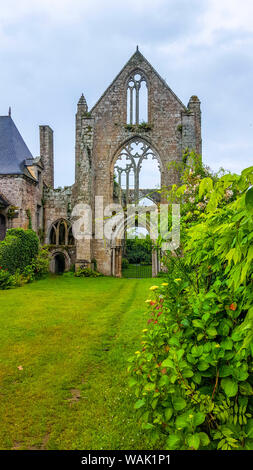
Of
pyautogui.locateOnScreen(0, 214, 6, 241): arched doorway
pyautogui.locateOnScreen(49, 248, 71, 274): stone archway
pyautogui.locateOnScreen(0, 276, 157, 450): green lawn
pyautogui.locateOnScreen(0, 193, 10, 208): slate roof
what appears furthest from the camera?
pyautogui.locateOnScreen(49, 248, 71, 274): stone archway

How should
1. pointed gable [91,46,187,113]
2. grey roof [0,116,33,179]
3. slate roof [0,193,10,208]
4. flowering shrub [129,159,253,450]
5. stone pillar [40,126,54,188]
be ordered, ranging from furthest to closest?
1. stone pillar [40,126,54,188]
2. pointed gable [91,46,187,113]
3. grey roof [0,116,33,179]
4. slate roof [0,193,10,208]
5. flowering shrub [129,159,253,450]

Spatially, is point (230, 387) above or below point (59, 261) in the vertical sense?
above

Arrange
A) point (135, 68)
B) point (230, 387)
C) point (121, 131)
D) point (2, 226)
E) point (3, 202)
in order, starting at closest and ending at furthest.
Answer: point (230, 387) < point (3, 202) < point (2, 226) < point (121, 131) < point (135, 68)

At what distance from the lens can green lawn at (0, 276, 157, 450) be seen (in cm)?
287

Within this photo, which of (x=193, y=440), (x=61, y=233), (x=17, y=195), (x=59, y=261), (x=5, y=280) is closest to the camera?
(x=193, y=440)

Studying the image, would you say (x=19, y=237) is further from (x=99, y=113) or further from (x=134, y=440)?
(x=134, y=440)

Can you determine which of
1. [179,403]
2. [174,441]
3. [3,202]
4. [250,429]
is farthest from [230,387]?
[3,202]

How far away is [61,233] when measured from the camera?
65.1 ft

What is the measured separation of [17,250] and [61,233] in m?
5.38

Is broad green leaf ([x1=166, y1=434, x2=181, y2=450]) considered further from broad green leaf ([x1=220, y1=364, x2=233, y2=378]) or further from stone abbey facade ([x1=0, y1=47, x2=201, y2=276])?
stone abbey facade ([x1=0, y1=47, x2=201, y2=276])

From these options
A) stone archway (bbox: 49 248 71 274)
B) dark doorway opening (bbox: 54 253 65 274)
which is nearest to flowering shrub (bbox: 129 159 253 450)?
stone archway (bbox: 49 248 71 274)

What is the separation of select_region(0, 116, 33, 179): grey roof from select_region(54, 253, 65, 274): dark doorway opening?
5241 millimetres

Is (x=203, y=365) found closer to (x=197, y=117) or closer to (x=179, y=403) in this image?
(x=179, y=403)
